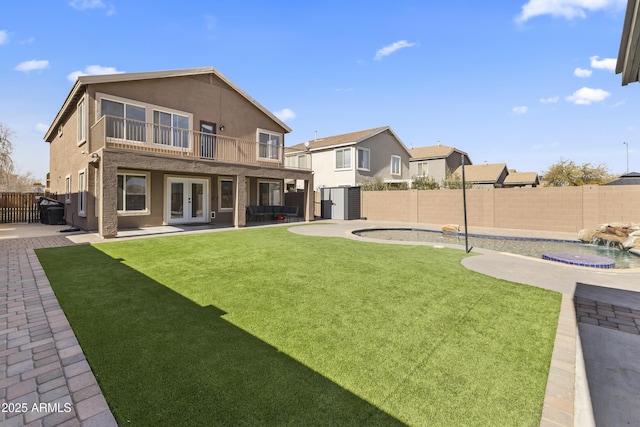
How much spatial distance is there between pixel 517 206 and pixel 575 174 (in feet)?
55.8

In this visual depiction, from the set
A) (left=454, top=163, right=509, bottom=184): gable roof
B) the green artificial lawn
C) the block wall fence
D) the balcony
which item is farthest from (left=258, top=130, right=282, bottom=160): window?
(left=454, top=163, right=509, bottom=184): gable roof

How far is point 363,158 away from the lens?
23453 mm

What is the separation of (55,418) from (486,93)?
870 inches

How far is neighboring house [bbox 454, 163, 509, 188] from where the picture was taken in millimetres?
32062

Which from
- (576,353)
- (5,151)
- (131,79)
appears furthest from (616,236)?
(5,151)

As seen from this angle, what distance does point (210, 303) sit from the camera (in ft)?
13.6

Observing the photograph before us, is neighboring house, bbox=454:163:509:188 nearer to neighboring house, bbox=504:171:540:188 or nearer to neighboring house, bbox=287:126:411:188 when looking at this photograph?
neighboring house, bbox=504:171:540:188

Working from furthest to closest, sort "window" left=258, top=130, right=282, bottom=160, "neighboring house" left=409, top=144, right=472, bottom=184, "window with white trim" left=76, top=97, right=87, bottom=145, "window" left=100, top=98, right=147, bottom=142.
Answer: "neighboring house" left=409, top=144, right=472, bottom=184 → "window" left=258, top=130, right=282, bottom=160 → "window with white trim" left=76, top=97, right=87, bottom=145 → "window" left=100, top=98, right=147, bottom=142

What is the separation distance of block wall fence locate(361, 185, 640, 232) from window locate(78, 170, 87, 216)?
50.4 ft

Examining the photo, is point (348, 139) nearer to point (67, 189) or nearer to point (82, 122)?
point (82, 122)

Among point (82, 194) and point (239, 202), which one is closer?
point (82, 194)

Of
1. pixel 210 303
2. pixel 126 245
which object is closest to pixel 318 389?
pixel 210 303

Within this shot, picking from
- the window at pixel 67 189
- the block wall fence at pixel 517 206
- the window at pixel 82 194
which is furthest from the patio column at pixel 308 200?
the window at pixel 67 189

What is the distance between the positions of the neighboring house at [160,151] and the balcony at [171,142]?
0.14ft
